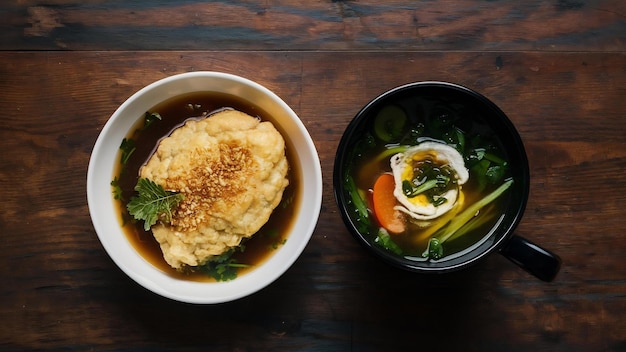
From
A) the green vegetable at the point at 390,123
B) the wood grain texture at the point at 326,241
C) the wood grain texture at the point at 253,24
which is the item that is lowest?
the wood grain texture at the point at 326,241

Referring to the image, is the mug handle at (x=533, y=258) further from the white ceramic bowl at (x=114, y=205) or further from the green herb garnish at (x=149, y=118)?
the green herb garnish at (x=149, y=118)

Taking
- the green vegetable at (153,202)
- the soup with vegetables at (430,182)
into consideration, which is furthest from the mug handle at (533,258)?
the green vegetable at (153,202)

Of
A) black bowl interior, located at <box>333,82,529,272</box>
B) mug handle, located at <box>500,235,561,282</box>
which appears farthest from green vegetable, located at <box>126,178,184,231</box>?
mug handle, located at <box>500,235,561,282</box>

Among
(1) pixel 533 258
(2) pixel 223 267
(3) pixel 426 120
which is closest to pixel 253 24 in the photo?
(3) pixel 426 120

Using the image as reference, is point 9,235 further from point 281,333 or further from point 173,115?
point 281,333

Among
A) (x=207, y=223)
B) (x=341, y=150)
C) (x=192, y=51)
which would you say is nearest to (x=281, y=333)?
(x=207, y=223)

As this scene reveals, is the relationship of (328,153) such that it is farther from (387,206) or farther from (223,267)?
(223,267)
